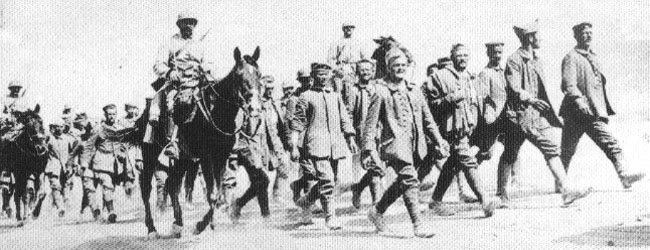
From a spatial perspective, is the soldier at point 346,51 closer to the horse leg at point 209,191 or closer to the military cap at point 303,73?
the military cap at point 303,73

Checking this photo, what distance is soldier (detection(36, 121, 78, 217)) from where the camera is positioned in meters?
12.4

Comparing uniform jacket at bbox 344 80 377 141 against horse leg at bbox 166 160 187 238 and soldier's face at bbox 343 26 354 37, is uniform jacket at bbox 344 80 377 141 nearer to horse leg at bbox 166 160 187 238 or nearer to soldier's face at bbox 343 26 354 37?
horse leg at bbox 166 160 187 238

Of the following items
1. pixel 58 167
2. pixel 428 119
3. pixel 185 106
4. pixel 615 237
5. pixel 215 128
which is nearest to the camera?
pixel 615 237

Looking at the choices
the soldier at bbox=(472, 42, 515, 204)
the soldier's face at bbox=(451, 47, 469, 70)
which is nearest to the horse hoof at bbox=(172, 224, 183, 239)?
the soldier's face at bbox=(451, 47, 469, 70)

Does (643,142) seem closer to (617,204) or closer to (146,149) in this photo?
(617,204)

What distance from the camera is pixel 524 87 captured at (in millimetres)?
9492

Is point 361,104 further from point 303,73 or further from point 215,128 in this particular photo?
point 215,128

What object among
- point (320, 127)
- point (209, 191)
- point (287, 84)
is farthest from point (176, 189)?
Answer: point (287, 84)

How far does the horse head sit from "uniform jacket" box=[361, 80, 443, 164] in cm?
587

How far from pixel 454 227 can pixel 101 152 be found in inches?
228

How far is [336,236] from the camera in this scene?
25.4 ft

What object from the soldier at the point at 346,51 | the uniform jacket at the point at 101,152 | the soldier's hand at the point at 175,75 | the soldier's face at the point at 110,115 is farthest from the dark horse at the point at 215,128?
the soldier at the point at 346,51

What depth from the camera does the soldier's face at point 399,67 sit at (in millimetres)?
7379

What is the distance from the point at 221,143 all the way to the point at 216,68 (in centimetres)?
139
